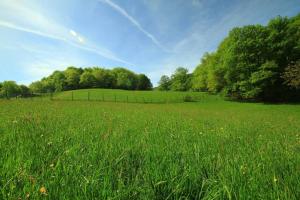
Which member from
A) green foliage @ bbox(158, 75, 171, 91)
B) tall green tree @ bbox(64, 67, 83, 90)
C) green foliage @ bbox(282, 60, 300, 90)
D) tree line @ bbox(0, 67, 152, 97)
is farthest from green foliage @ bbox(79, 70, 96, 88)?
green foliage @ bbox(282, 60, 300, 90)

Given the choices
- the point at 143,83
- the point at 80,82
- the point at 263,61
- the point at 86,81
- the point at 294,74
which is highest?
the point at 263,61

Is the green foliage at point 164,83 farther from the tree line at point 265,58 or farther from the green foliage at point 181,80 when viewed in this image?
the tree line at point 265,58

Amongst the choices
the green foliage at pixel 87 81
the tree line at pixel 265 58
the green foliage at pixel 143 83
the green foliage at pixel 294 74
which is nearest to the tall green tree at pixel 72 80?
the green foliage at pixel 87 81

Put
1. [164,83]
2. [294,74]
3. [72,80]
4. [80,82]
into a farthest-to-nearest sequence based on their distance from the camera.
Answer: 1. [164,83]
2. [72,80]
3. [80,82]
4. [294,74]

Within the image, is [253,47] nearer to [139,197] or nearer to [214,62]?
[214,62]

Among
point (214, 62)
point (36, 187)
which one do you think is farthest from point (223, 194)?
point (214, 62)

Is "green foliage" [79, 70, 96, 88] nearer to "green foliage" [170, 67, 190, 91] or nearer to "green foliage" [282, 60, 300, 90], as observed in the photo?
"green foliage" [170, 67, 190, 91]

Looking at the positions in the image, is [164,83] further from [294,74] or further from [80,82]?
[294,74]

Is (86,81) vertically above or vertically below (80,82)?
above

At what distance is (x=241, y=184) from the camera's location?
1854 mm

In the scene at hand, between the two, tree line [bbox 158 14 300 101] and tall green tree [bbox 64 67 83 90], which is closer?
tree line [bbox 158 14 300 101]

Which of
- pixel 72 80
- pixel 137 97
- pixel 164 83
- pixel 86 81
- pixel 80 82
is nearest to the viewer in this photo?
pixel 137 97

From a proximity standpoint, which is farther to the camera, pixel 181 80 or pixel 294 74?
pixel 181 80

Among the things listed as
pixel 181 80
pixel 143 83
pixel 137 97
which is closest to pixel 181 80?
pixel 181 80
